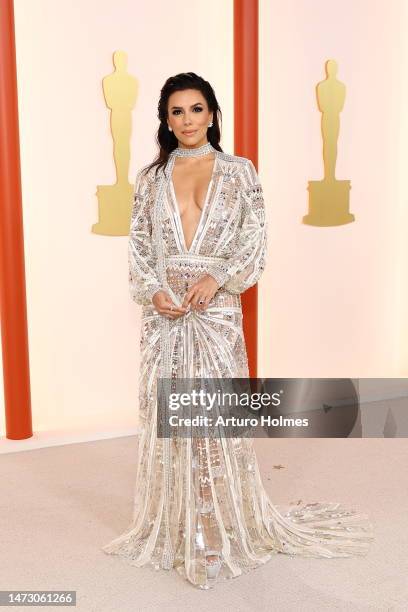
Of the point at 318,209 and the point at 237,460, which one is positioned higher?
the point at 318,209

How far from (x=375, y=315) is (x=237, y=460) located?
8.37 feet

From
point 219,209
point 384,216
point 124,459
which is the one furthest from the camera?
point 384,216

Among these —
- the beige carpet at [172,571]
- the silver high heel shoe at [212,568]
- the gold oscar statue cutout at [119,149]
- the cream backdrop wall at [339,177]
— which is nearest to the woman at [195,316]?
the silver high heel shoe at [212,568]

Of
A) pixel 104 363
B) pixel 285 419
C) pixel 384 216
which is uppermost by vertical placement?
pixel 384 216

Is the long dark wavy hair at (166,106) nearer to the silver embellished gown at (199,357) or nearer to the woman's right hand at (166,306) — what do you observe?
the silver embellished gown at (199,357)

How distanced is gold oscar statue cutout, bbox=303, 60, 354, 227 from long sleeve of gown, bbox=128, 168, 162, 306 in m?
2.04

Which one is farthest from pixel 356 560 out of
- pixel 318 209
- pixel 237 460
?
pixel 318 209

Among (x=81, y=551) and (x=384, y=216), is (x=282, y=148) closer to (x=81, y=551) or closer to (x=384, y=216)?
(x=384, y=216)

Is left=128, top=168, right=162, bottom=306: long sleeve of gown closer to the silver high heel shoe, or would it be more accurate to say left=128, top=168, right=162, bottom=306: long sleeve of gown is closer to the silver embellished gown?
the silver embellished gown

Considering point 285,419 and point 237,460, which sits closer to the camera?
point 237,460

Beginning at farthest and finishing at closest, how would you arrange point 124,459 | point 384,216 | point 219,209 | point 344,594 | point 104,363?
point 384,216 < point 104,363 < point 124,459 < point 219,209 < point 344,594

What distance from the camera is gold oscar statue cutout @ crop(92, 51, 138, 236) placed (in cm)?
423

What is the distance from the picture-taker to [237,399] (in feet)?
9.17

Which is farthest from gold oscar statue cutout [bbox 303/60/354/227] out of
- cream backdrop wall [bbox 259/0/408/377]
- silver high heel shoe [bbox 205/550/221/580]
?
silver high heel shoe [bbox 205/550/221/580]
